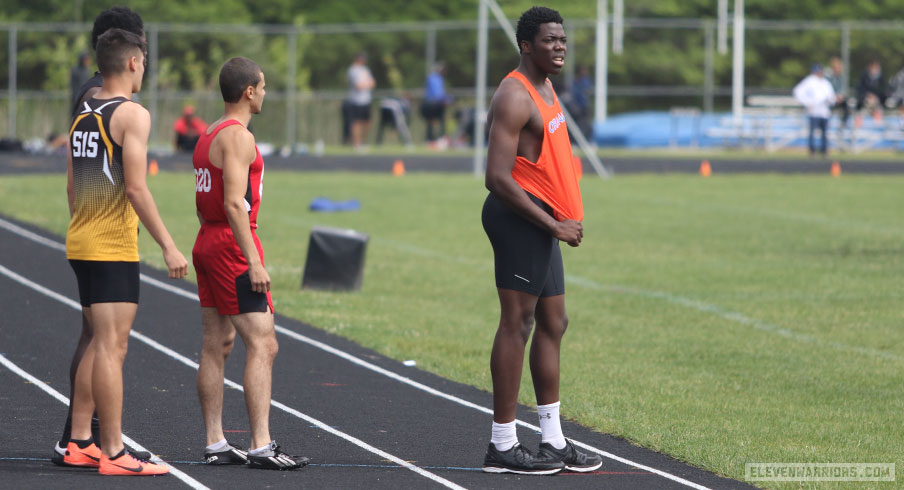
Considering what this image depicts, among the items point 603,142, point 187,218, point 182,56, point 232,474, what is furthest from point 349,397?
Answer: point 182,56

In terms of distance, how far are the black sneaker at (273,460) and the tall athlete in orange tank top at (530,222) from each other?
3.07 ft

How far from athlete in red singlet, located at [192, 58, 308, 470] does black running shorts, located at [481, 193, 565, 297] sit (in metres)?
1.09

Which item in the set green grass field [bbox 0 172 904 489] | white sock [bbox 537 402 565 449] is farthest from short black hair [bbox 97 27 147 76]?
green grass field [bbox 0 172 904 489]

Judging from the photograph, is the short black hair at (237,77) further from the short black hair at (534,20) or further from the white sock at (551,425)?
the white sock at (551,425)

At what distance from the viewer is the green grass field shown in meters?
7.93

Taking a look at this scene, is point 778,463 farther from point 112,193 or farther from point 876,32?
point 876,32

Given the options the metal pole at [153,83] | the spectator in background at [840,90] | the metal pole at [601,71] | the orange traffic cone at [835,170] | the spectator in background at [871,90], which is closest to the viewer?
the orange traffic cone at [835,170]

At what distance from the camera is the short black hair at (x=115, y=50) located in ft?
19.5

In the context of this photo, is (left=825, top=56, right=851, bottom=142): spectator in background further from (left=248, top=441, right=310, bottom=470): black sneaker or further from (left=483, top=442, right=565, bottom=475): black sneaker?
(left=248, top=441, right=310, bottom=470): black sneaker

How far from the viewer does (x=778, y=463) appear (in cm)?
673

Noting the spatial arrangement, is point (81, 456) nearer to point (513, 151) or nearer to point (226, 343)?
point (226, 343)

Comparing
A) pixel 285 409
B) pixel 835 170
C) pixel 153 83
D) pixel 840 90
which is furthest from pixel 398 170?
pixel 285 409

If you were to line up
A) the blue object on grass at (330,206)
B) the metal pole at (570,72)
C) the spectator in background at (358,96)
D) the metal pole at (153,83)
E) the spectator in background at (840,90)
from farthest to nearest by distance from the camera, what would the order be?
1. the metal pole at (570,72)
2. the spectator in background at (840,90)
3. the spectator in background at (358,96)
4. the metal pole at (153,83)
5. the blue object on grass at (330,206)

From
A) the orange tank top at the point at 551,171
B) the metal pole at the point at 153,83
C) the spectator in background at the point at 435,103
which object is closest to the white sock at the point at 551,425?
the orange tank top at the point at 551,171
